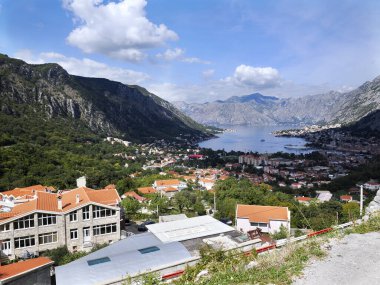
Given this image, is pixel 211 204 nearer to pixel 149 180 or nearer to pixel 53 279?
pixel 149 180

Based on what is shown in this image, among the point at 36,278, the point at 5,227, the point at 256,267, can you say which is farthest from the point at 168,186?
the point at 256,267

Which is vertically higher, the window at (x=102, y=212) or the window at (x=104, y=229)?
the window at (x=102, y=212)

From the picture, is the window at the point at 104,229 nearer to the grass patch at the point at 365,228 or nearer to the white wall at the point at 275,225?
the white wall at the point at 275,225

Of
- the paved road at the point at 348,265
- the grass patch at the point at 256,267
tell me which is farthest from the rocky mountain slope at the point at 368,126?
the grass patch at the point at 256,267

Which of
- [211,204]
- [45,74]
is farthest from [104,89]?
[211,204]

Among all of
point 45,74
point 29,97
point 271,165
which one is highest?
point 45,74
